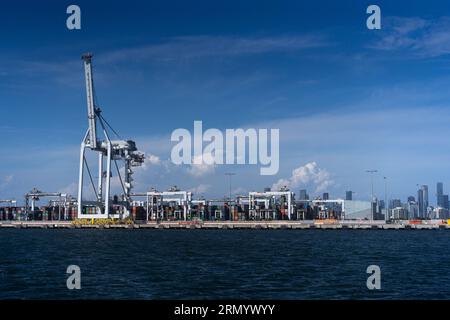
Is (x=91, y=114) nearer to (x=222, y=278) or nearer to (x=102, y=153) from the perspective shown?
(x=102, y=153)

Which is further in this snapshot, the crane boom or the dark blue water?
the crane boom

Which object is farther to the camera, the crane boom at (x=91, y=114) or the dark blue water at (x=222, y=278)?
the crane boom at (x=91, y=114)

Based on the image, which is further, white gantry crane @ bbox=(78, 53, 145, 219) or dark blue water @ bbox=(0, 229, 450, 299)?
white gantry crane @ bbox=(78, 53, 145, 219)

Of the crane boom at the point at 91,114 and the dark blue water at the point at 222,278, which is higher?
the crane boom at the point at 91,114

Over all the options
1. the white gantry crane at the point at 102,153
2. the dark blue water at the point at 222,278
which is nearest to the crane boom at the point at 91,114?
the white gantry crane at the point at 102,153

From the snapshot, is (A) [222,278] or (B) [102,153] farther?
(B) [102,153]

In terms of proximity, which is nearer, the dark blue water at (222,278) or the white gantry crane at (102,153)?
the dark blue water at (222,278)

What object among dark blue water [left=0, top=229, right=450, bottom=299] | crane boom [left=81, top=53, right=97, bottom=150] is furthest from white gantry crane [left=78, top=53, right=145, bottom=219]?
dark blue water [left=0, top=229, right=450, bottom=299]

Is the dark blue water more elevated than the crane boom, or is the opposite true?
the crane boom

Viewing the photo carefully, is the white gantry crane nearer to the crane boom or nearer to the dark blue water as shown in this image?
the crane boom

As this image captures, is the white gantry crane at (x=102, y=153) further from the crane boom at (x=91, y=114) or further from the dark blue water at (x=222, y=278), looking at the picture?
the dark blue water at (x=222, y=278)

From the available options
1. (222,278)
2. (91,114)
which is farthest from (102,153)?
(222,278)
